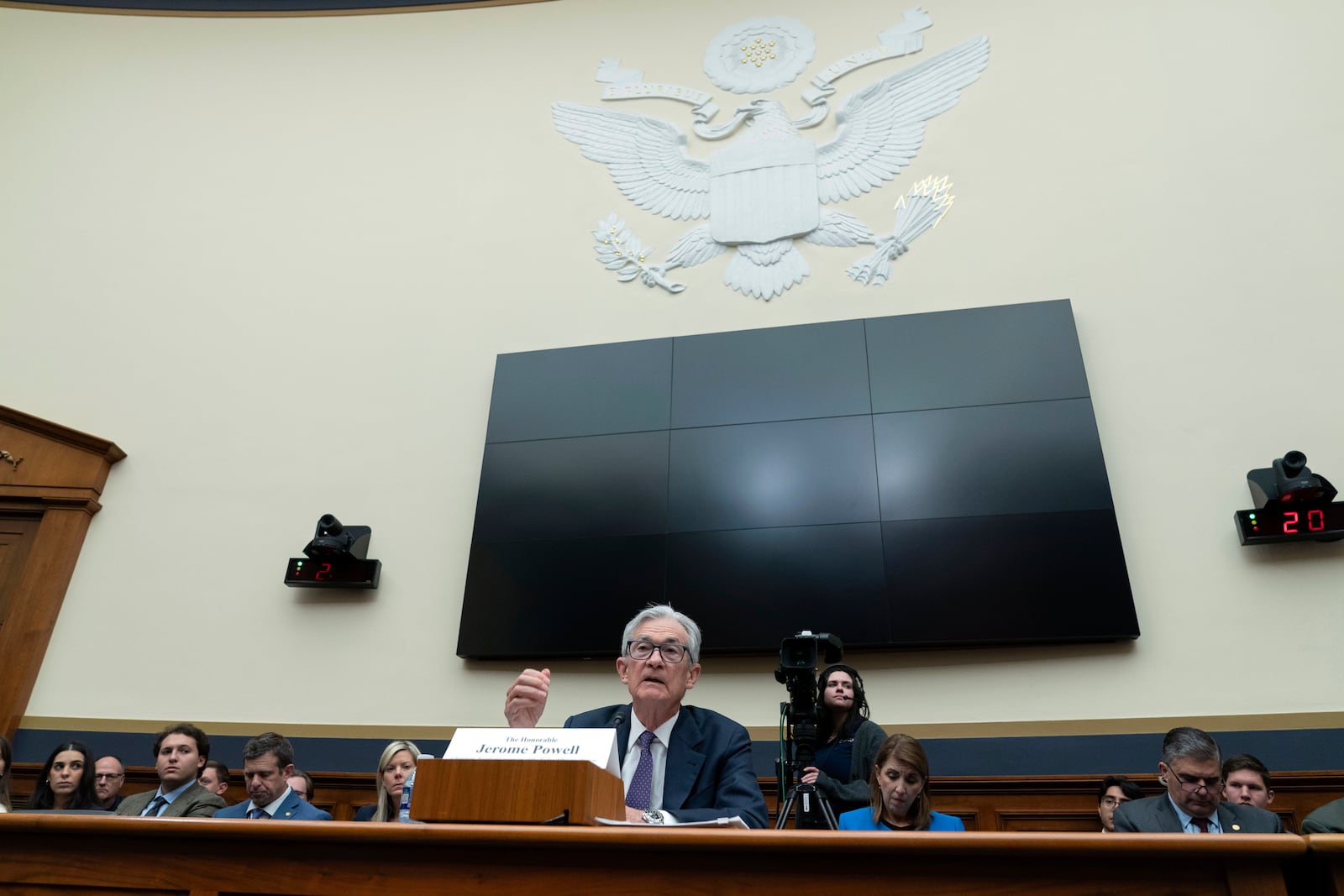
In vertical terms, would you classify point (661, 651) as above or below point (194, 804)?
above

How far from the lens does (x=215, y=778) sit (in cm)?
395

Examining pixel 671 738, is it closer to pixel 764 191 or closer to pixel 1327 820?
pixel 1327 820

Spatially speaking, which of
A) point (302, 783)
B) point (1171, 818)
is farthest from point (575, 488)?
point (1171, 818)

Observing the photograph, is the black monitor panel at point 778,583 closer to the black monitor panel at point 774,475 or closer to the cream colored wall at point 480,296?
the black monitor panel at point 774,475

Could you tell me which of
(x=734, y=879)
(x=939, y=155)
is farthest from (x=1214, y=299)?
(x=734, y=879)

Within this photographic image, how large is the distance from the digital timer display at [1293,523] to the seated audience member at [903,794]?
2261 mm

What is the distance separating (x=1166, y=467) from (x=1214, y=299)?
94 cm

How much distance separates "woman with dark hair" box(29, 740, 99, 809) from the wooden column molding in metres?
1.37

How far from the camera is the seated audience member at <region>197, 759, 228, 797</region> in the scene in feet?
12.8

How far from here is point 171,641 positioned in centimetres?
483

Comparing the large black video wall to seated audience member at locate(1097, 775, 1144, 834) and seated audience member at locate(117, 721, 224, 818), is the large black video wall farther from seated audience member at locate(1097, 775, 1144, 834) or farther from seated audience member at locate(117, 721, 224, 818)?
seated audience member at locate(117, 721, 224, 818)

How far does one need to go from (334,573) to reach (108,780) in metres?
1.32

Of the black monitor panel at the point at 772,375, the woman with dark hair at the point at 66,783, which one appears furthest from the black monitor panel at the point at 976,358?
the woman with dark hair at the point at 66,783

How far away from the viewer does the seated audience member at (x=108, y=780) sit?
12.8 feet
